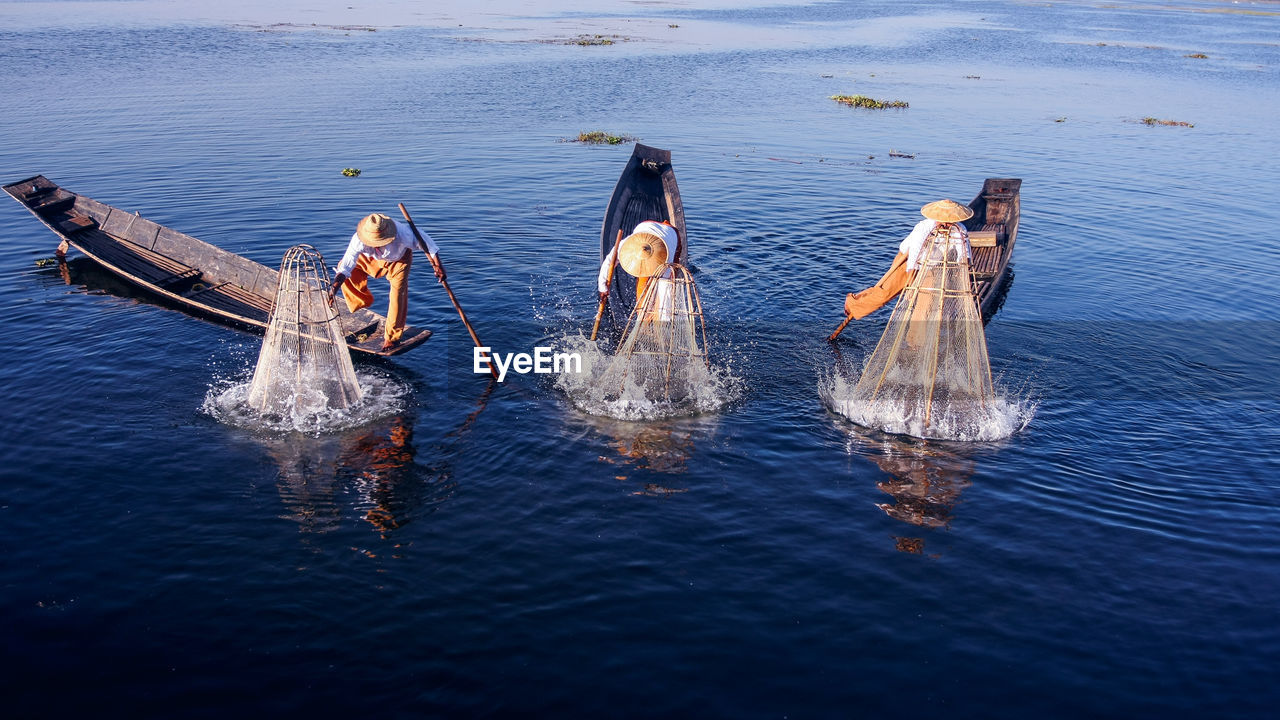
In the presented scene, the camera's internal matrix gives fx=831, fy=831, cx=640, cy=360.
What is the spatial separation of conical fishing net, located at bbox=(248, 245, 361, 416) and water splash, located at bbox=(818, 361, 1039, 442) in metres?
6.36

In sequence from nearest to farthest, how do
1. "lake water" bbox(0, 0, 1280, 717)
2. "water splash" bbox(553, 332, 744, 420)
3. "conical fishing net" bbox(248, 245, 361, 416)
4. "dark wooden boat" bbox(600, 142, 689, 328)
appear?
1. "lake water" bbox(0, 0, 1280, 717)
2. "conical fishing net" bbox(248, 245, 361, 416)
3. "water splash" bbox(553, 332, 744, 420)
4. "dark wooden boat" bbox(600, 142, 689, 328)

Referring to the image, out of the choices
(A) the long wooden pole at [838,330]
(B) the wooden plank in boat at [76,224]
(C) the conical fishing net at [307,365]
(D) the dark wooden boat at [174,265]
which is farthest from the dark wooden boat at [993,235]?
(B) the wooden plank in boat at [76,224]

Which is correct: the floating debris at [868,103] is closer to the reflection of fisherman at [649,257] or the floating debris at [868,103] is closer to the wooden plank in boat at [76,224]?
the reflection of fisherman at [649,257]

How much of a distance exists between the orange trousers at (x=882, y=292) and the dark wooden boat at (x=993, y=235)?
2276 mm

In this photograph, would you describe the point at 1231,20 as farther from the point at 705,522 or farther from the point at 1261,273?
the point at 705,522

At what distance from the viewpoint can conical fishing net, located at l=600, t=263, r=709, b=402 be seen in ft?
34.7

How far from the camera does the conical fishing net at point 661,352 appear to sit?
10578 millimetres

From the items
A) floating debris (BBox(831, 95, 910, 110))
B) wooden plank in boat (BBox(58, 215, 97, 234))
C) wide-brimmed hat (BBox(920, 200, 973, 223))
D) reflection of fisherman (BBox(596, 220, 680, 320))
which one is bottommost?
reflection of fisherman (BBox(596, 220, 680, 320))

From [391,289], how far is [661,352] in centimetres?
381

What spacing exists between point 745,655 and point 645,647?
0.83 meters

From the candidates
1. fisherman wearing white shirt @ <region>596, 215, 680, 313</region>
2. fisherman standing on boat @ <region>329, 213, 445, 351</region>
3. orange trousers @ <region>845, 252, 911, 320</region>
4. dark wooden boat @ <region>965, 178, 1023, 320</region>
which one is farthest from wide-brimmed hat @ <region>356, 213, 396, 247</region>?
dark wooden boat @ <region>965, 178, 1023, 320</region>

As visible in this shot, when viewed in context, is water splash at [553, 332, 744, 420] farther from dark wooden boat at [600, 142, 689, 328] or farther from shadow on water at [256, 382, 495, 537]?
dark wooden boat at [600, 142, 689, 328]

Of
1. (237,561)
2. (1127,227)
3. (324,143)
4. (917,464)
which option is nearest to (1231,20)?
(1127,227)

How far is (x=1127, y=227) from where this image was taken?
64.6 ft
